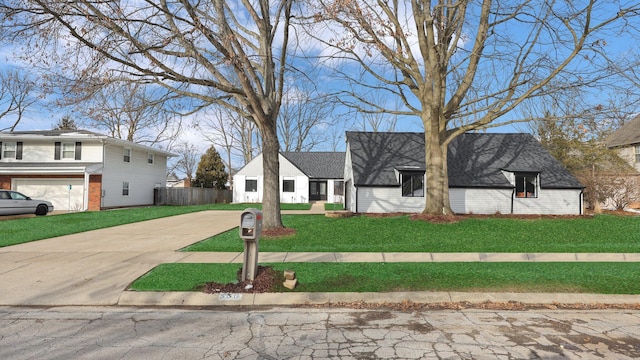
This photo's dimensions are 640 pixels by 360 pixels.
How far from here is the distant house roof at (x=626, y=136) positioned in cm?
3095

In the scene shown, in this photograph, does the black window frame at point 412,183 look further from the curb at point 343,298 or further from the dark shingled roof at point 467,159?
the curb at point 343,298

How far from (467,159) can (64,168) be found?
26.0m

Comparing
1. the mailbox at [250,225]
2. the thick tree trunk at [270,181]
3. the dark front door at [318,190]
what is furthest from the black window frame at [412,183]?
the dark front door at [318,190]

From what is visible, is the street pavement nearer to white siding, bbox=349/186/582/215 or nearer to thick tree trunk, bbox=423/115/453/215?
thick tree trunk, bbox=423/115/453/215

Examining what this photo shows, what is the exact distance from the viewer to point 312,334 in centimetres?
446

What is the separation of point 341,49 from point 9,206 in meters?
19.1

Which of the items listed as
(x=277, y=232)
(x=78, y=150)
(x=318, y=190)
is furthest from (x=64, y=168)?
(x=318, y=190)

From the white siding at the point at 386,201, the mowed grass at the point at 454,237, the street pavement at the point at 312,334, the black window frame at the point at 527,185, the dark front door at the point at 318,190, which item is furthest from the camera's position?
the dark front door at the point at 318,190

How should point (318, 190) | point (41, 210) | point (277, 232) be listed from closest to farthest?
1. point (277, 232)
2. point (41, 210)
3. point (318, 190)

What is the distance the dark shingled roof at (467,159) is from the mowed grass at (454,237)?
5.29 meters

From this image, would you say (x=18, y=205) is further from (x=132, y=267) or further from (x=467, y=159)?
(x=467, y=159)

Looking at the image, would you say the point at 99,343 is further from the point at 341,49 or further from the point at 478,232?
the point at 341,49

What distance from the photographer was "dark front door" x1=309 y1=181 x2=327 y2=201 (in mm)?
37500

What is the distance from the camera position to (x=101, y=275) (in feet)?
23.3
